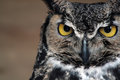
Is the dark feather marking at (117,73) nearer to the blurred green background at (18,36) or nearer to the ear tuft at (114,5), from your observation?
the ear tuft at (114,5)

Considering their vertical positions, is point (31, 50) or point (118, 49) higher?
point (118, 49)

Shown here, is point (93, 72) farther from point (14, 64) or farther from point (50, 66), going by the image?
point (14, 64)

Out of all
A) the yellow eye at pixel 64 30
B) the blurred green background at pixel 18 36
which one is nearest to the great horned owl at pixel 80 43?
the yellow eye at pixel 64 30

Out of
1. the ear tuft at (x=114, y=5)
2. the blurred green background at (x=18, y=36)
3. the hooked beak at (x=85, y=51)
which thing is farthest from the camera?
the blurred green background at (x=18, y=36)

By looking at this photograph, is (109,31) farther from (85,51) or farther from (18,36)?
(18,36)

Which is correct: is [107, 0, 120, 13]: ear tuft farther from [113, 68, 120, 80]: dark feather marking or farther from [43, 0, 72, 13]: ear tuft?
[113, 68, 120, 80]: dark feather marking

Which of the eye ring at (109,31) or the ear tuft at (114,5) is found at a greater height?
the ear tuft at (114,5)

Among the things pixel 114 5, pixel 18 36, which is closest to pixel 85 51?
pixel 114 5

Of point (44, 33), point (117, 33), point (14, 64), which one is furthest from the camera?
point (14, 64)

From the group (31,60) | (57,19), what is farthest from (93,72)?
(31,60)
